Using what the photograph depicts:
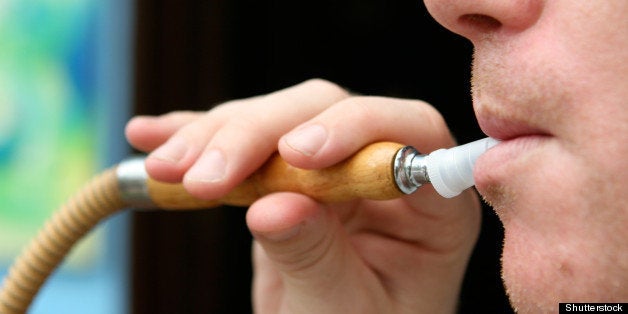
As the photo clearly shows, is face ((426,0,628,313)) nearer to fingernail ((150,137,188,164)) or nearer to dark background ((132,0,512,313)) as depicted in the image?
fingernail ((150,137,188,164))

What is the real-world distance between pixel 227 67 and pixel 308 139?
151 cm

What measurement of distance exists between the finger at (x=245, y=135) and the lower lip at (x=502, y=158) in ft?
0.60

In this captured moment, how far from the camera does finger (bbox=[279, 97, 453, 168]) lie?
48cm

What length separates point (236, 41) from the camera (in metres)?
1.97

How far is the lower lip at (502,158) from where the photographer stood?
400mm

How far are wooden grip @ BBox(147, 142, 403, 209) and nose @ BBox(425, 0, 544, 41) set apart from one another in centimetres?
10

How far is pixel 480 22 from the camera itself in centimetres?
41

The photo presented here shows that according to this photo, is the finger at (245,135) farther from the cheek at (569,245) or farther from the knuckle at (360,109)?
the cheek at (569,245)

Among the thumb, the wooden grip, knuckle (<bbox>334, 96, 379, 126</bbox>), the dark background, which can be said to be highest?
knuckle (<bbox>334, 96, 379, 126</bbox>)

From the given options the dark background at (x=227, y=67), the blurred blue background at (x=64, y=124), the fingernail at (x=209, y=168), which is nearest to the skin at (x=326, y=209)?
the fingernail at (x=209, y=168)

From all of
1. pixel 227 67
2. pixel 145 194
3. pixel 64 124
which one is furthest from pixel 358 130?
pixel 227 67

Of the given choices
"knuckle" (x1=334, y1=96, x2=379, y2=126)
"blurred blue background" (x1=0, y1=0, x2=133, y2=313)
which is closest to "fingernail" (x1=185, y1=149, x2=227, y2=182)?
"knuckle" (x1=334, y1=96, x2=379, y2=126)

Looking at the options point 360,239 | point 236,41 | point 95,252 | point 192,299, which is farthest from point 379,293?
point 236,41

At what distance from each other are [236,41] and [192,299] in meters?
0.78
